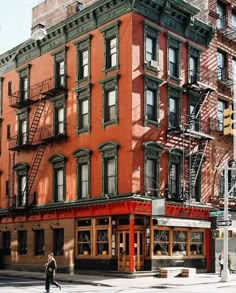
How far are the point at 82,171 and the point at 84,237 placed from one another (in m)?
4.24

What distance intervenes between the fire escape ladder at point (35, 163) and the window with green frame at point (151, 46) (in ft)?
33.2

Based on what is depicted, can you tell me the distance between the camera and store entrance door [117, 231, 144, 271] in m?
32.1

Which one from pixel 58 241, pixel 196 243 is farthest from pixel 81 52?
pixel 196 243

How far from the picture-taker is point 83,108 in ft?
119

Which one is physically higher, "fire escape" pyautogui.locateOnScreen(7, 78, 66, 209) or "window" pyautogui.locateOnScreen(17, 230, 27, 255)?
"fire escape" pyautogui.locateOnScreen(7, 78, 66, 209)

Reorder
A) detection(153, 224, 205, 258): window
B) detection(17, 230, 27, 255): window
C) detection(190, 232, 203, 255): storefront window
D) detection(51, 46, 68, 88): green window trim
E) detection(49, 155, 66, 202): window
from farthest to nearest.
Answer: detection(17, 230, 27, 255): window → detection(51, 46, 68, 88): green window trim → detection(49, 155, 66, 202): window → detection(190, 232, 203, 255): storefront window → detection(153, 224, 205, 258): window

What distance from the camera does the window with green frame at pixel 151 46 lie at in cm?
3381

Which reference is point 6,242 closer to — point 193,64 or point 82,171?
point 82,171

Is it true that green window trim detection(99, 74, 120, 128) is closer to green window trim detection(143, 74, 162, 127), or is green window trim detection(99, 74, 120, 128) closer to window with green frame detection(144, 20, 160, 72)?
green window trim detection(143, 74, 162, 127)

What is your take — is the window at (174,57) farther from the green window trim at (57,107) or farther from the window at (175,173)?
the green window trim at (57,107)

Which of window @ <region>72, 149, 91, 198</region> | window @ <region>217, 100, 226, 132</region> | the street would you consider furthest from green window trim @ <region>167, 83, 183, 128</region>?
the street

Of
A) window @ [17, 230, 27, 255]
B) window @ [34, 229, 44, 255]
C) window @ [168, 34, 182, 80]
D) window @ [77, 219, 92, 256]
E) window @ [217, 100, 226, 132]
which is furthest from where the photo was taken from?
window @ [17, 230, 27, 255]

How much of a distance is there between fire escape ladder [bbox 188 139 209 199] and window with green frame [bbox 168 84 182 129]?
245 cm

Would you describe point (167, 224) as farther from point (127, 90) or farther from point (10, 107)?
point (10, 107)
